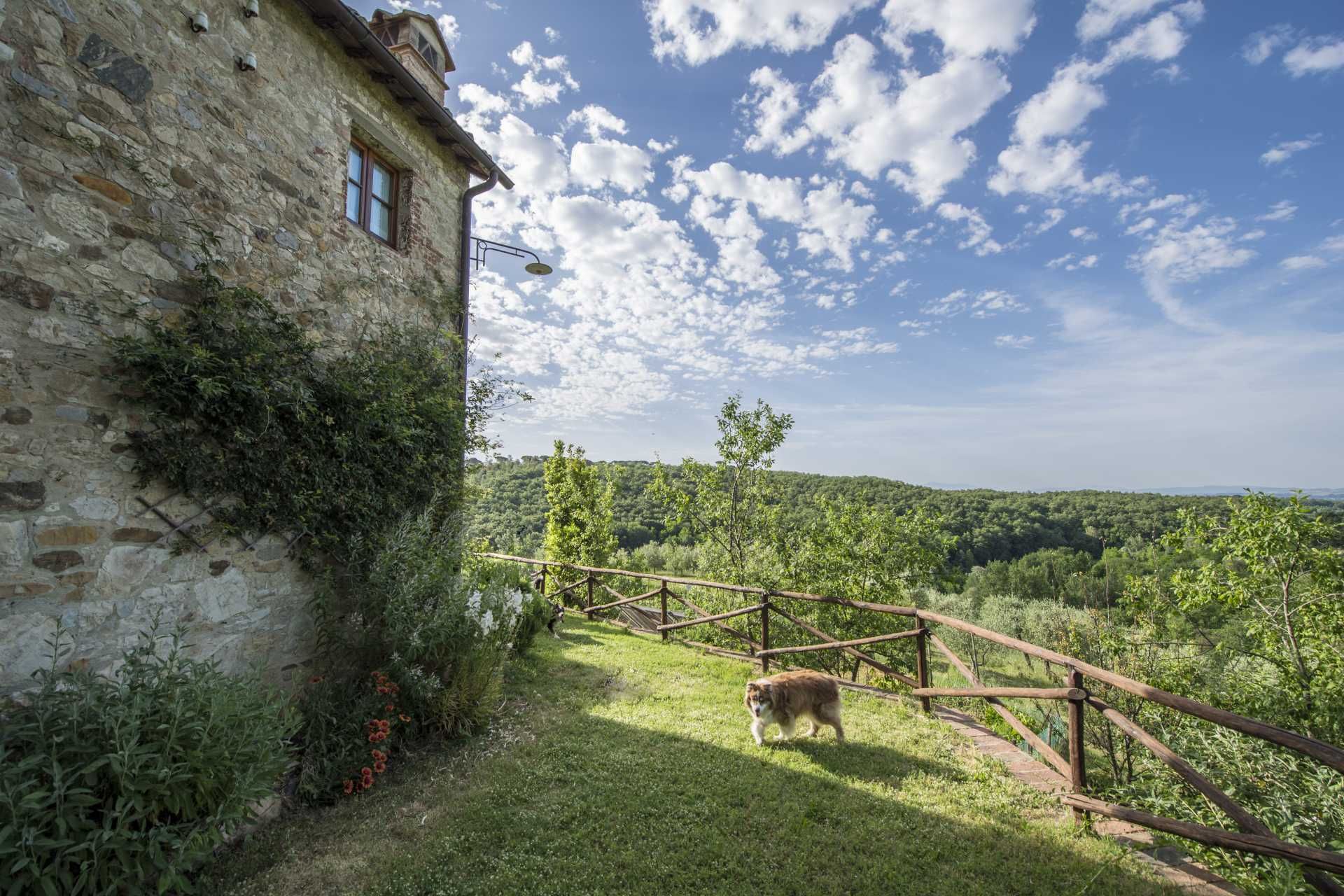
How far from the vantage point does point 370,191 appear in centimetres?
488

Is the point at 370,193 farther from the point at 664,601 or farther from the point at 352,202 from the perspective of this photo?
the point at 664,601

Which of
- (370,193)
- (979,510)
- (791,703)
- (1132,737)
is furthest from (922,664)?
(979,510)

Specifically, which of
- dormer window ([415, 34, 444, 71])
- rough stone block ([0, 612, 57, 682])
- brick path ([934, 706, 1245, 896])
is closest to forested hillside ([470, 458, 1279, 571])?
brick path ([934, 706, 1245, 896])

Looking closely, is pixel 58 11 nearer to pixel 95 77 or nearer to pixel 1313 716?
pixel 95 77

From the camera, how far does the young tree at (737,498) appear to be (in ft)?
33.7

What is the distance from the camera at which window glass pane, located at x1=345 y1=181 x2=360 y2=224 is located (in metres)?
4.59

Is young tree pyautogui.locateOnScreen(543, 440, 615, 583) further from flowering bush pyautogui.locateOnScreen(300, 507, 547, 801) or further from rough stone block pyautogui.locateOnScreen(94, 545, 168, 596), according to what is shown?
rough stone block pyautogui.locateOnScreen(94, 545, 168, 596)

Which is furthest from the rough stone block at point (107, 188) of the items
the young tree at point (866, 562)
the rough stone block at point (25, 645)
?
the young tree at point (866, 562)

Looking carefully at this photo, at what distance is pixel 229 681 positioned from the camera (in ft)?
8.95

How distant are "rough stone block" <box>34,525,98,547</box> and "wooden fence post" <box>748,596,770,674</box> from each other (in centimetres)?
554

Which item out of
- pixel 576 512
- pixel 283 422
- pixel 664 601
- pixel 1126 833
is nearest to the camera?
pixel 1126 833

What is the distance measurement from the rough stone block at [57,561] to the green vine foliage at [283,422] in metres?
0.44

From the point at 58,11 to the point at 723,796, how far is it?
18.8 feet

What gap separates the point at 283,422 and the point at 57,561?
4.07ft
